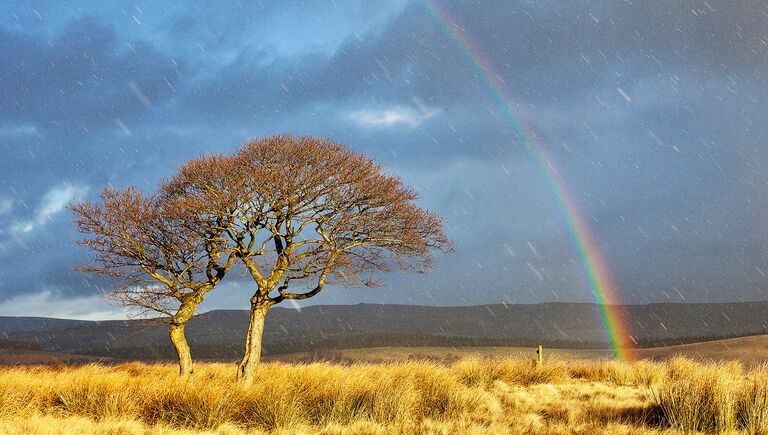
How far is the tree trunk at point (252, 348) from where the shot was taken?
63.3 ft

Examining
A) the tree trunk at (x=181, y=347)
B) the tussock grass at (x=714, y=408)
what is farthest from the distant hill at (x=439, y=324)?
the tussock grass at (x=714, y=408)

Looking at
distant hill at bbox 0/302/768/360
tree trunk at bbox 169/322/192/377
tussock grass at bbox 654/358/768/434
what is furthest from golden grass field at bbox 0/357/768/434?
distant hill at bbox 0/302/768/360

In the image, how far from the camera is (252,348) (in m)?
19.6

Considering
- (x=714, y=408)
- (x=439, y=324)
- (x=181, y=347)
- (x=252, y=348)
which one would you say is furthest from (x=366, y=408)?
(x=439, y=324)

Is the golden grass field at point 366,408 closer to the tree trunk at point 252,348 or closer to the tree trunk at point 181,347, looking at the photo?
the tree trunk at point 252,348

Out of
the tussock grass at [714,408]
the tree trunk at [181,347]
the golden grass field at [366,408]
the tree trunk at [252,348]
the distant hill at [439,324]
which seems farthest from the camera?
the distant hill at [439,324]

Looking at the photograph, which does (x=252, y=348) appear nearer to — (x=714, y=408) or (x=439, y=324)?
(x=714, y=408)

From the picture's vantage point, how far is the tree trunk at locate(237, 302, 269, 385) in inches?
759

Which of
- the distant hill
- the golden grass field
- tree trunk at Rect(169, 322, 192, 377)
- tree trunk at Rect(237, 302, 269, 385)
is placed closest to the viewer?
the golden grass field

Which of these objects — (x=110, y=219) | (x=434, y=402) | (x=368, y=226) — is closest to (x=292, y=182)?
(x=368, y=226)

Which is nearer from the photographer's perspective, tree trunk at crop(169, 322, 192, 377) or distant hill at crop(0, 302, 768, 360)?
tree trunk at crop(169, 322, 192, 377)

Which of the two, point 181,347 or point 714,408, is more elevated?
point 181,347

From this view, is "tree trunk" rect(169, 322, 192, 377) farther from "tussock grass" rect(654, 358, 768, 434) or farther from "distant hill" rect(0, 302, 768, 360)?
"distant hill" rect(0, 302, 768, 360)

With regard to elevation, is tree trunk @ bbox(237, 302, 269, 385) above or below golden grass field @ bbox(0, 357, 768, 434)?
above
